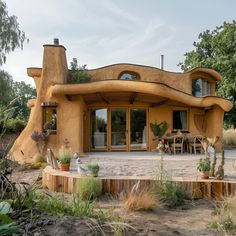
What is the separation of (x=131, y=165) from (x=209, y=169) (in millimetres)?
3122

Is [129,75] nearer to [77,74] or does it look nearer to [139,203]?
[77,74]

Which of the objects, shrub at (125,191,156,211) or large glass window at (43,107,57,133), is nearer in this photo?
shrub at (125,191,156,211)

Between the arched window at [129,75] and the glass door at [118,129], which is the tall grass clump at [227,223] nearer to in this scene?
the glass door at [118,129]

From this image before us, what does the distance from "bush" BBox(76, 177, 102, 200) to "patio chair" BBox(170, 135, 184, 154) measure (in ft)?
25.5

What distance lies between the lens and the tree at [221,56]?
24.9m

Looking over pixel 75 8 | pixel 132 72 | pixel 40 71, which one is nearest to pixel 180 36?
pixel 132 72

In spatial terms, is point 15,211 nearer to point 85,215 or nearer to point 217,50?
point 85,215

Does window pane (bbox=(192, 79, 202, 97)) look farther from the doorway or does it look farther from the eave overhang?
the eave overhang

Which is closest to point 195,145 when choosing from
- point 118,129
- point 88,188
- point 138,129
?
point 138,129

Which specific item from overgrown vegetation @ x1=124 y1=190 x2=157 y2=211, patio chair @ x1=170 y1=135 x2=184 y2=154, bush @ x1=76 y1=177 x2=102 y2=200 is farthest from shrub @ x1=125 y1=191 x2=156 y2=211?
patio chair @ x1=170 y1=135 x2=184 y2=154

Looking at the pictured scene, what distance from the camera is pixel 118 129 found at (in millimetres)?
16391

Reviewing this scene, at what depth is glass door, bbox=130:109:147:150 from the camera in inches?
647

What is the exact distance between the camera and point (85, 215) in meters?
4.33

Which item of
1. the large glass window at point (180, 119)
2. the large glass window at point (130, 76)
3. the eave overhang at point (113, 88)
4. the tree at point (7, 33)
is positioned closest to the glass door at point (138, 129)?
the large glass window at point (180, 119)
